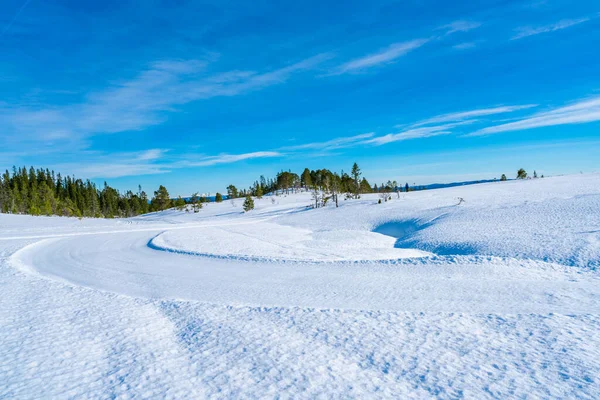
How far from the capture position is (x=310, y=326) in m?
5.77

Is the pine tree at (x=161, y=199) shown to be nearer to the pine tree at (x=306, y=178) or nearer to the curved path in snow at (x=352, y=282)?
the pine tree at (x=306, y=178)

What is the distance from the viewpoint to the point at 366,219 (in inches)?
1127

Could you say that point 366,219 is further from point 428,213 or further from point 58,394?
point 58,394

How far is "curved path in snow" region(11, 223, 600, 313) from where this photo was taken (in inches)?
269

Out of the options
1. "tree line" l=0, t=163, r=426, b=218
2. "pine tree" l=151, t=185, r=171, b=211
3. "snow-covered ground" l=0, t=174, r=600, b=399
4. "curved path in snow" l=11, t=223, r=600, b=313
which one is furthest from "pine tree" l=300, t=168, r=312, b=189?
"snow-covered ground" l=0, t=174, r=600, b=399

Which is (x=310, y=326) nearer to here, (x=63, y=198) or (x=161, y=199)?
(x=161, y=199)

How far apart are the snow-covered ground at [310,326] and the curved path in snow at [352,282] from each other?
6 cm

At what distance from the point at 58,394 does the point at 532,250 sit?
46.7ft

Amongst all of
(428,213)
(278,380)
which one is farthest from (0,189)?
(278,380)

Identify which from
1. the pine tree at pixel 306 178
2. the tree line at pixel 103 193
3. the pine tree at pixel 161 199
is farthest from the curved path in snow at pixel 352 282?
the pine tree at pixel 306 178

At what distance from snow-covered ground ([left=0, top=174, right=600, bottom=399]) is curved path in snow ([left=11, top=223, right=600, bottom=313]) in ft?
0.20

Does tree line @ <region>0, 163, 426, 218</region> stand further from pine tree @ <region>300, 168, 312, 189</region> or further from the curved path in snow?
the curved path in snow

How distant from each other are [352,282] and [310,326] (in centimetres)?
337

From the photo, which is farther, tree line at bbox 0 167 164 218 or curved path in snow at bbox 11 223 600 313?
tree line at bbox 0 167 164 218
